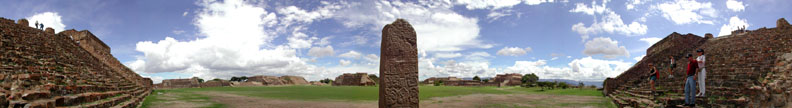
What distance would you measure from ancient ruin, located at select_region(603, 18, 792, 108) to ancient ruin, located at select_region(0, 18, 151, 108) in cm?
1138

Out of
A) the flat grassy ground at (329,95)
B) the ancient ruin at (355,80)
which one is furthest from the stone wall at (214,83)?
the flat grassy ground at (329,95)

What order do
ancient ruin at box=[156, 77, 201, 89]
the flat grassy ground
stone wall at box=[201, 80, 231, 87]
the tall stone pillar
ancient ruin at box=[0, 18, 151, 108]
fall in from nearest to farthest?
the tall stone pillar, ancient ruin at box=[0, 18, 151, 108], the flat grassy ground, ancient ruin at box=[156, 77, 201, 89], stone wall at box=[201, 80, 231, 87]

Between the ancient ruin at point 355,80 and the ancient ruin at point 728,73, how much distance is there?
22074 millimetres

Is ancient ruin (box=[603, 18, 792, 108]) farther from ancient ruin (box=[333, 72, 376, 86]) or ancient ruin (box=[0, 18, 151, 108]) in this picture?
ancient ruin (box=[333, 72, 376, 86])

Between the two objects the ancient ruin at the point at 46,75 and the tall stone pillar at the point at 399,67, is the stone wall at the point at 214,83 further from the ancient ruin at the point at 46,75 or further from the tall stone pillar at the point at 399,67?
the tall stone pillar at the point at 399,67

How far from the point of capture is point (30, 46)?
11258 millimetres

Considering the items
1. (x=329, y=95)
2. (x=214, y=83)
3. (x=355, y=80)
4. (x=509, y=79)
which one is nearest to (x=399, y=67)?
(x=329, y=95)

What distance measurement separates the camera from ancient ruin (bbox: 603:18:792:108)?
680cm

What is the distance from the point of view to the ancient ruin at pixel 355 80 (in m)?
34.1

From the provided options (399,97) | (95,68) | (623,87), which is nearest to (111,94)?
(95,68)

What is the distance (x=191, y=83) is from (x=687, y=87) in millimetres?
30522

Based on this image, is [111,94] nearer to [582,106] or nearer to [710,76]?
Answer: [582,106]

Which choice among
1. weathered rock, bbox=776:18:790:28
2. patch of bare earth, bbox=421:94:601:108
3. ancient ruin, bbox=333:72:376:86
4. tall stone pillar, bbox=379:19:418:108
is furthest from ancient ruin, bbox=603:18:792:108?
ancient ruin, bbox=333:72:376:86

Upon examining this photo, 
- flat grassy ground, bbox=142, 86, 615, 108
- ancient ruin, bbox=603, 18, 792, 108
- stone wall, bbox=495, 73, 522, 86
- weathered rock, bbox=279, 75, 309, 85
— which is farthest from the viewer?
weathered rock, bbox=279, 75, 309, 85
